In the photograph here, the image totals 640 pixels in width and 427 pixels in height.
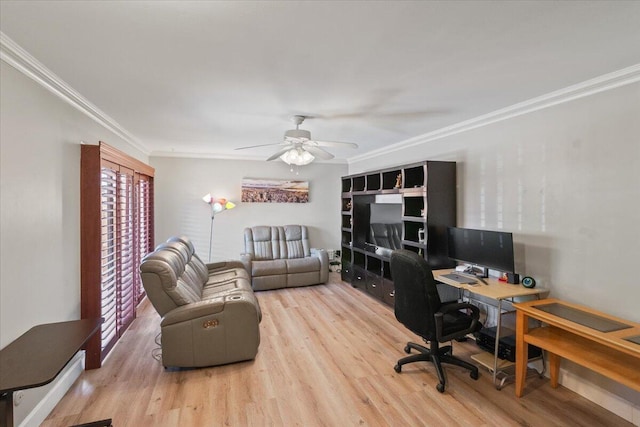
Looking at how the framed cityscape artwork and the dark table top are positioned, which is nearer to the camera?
the dark table top

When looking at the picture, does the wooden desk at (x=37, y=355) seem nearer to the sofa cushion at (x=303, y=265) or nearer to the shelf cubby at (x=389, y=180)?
the sofa cushion at (x=303, y=265)

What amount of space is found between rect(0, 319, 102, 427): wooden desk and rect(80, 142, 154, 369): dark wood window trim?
2.65 ft

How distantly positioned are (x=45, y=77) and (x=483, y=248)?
12.6 feet

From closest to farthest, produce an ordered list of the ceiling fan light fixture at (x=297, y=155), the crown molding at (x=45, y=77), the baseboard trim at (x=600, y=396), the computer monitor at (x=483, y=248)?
the crown molding at (x=45, y=77)
the baseboard trim at (x=600, y=396)
the computer monitor at (x=483, y=248)
the ceiling fan light fixture at (x=297, y=155)

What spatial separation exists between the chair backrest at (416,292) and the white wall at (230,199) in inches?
150

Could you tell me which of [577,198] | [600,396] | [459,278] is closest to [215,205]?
[459,278]

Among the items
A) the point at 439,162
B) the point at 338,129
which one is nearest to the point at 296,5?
the point at 338,129

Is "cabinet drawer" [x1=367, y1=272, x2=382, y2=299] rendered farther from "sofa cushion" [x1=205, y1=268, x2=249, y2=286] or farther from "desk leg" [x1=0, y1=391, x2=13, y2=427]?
"desk leg" [x1=0, y1=391, x2=13, y2=427]

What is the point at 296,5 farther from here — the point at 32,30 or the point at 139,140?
the point at 139,140

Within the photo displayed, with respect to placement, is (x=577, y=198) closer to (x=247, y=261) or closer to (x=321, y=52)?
(x=321, y=52)

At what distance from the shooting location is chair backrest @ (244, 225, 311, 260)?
224 inches

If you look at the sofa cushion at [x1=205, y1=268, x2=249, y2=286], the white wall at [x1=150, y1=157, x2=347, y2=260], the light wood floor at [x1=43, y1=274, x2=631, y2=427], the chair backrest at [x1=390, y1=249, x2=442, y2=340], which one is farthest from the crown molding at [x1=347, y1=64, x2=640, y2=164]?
the sofa cushion at [x1=205, y1=268, x2=249, y2=286]

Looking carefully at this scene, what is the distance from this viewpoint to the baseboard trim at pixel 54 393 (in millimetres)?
2031

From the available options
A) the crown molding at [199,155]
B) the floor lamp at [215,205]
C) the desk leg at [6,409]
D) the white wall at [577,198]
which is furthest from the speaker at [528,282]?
the crown molding at [199,155]
